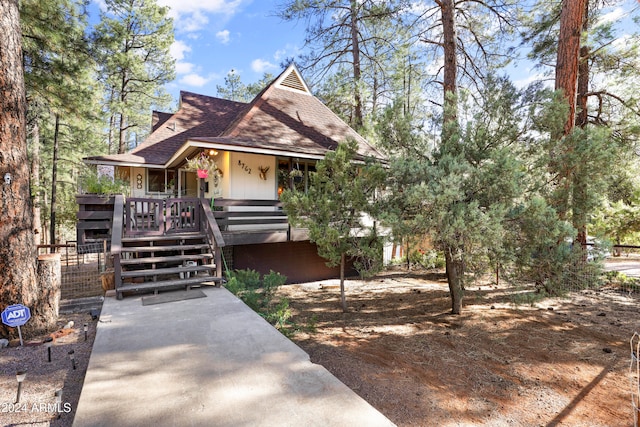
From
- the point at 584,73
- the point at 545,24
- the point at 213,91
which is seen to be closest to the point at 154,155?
the point at 545,24

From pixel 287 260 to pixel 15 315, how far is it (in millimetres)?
6139

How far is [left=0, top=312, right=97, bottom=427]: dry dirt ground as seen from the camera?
261 cm

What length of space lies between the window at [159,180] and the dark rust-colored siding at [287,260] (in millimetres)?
5695

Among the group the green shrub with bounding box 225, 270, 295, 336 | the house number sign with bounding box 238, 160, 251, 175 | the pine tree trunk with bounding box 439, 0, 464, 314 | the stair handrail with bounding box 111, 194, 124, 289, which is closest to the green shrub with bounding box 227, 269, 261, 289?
the green shrub with bounding box 225, 270, 295, 336

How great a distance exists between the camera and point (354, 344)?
17.9 feet

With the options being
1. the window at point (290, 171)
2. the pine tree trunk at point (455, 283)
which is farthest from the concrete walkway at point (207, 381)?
the window at point (290, 171)

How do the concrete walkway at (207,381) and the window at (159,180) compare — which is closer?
the concrete walkway at (207,381)

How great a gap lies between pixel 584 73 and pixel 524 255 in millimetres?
7572

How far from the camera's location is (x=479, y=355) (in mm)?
5113

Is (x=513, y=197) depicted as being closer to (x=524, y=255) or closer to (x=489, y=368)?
(x=524, y=255)

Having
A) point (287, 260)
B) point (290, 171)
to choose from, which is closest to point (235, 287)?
point (287, 260)

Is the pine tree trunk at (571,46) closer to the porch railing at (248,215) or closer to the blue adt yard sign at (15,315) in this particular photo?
the porch railing at (248,215)

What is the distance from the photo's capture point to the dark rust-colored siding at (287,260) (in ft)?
28.3

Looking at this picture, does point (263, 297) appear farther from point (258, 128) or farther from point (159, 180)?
point (159, 180)
